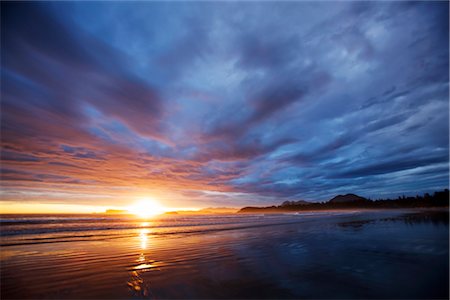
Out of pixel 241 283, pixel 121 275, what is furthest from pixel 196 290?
pixel 121 275

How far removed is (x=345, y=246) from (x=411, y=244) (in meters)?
3.07

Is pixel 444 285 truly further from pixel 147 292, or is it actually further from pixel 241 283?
pixel 147 292

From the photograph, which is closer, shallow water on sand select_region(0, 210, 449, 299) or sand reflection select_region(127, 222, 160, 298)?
shallow water on sand select_region(0, 210, 449, 299)

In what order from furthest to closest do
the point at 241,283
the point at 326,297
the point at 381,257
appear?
the point at 381,257 < the point at 241,283 < the point at 326,297

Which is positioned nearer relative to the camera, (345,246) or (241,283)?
(241,283)

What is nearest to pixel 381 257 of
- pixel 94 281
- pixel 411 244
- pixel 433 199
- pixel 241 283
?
pixel 411 244

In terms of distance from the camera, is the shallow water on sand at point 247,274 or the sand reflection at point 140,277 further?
the sand reflection at point 140,277

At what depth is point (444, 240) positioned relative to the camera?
A: 1102 centimetres

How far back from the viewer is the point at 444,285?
5.62 m

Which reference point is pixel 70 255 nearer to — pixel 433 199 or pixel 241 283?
pixel 241 283

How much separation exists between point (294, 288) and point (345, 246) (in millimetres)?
7238

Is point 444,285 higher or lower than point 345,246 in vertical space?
higher

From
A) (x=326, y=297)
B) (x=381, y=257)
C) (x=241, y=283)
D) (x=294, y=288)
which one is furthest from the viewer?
(x=381, y=257)

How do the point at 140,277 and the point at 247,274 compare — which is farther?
the point at 140,277
